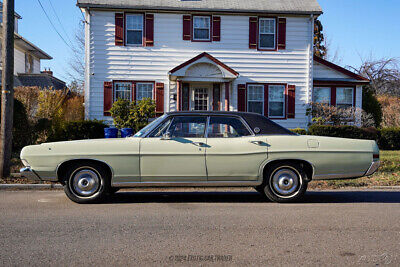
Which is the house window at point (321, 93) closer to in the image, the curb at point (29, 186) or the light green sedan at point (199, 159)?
the light green sedan at point (199, 159)

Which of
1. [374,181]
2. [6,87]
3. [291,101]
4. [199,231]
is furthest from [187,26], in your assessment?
[199,231]

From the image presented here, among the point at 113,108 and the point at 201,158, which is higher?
the point at 113,108

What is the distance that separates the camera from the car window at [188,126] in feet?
21.9

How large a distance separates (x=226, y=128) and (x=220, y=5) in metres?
13.0

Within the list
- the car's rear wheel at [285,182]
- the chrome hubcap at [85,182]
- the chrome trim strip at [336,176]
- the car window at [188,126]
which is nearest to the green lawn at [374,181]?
the chrome trim strip at [336,176]

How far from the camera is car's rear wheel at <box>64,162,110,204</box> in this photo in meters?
6.50

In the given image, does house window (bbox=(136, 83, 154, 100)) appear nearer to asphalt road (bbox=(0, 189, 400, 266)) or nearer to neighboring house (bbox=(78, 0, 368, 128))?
neighboring house (bbox=(78, 0, 368, 128))

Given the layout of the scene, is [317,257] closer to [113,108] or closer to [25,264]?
[25,264]

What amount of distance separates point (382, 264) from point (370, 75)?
37907 mm

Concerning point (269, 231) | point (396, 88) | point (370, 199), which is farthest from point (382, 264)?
point (396, 88)

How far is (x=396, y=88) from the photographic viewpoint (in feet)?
121

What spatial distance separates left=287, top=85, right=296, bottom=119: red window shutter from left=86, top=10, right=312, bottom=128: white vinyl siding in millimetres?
183

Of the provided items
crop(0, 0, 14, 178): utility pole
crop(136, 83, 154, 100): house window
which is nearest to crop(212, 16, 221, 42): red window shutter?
crop(136, 83, 154, 100): house window

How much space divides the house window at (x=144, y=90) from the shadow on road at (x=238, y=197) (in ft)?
35.9
